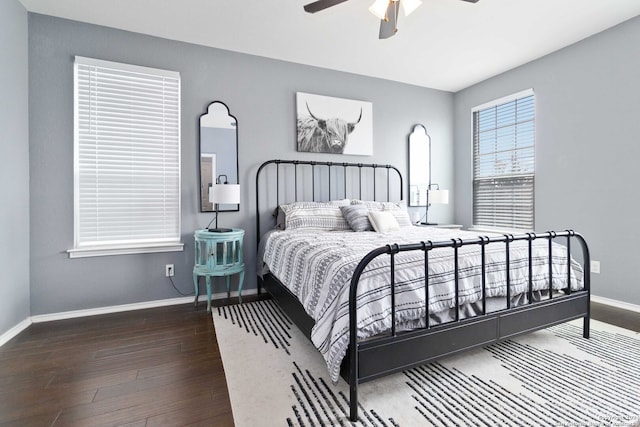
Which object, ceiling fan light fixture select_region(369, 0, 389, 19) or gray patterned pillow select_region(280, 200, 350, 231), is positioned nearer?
ceiling fan light fixture select_region(369, 0, 389, 19)

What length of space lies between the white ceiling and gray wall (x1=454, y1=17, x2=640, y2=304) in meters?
0.24

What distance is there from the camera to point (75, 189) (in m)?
2.83

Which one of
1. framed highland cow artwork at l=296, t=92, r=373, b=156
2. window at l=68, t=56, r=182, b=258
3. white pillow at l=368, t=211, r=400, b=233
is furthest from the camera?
framed highland cow artwork at l=296, t=92, r=373, b=156

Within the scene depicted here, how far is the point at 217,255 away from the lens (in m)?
3.12

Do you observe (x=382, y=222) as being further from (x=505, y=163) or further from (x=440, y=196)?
(x=505, y=163)

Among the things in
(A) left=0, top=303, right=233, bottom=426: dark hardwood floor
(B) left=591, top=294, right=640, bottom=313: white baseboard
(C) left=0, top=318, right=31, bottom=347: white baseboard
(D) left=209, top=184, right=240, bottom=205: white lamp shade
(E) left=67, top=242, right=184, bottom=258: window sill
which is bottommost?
(A) left=0, top=303, right=233, bottom=426: dark hardwood floor

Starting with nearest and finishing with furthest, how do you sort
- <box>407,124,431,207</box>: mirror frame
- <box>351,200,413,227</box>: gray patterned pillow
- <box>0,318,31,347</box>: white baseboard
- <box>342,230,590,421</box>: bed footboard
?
<box>342,230,590,421</box>: bed footboard, <box>0,318,31,347</box>: white baseboard, <box>351,200,413,227</box>: gray patterned pillow, <box>407,124,431,207</box>: mirror frame

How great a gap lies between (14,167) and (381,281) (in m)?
2.97

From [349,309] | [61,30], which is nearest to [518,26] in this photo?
[349,309]

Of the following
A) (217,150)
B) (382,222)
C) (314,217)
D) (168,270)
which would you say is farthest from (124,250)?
(382,222)

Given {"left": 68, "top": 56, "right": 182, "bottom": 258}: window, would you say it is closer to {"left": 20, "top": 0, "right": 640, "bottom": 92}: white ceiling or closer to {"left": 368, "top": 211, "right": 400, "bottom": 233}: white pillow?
{"left": 20, "top": 0, "right": 640, "bottom": 92}: white ceiling

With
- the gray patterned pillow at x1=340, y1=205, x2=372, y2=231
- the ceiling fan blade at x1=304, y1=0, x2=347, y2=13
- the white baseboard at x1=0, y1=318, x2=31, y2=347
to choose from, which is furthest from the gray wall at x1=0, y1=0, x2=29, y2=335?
the gray patterned pillow at x1=340, y1=205, x2=372, y2=231

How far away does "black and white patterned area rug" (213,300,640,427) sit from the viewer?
1.47 m

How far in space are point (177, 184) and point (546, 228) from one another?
419 centimetres
